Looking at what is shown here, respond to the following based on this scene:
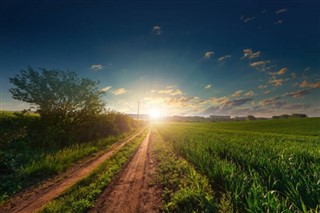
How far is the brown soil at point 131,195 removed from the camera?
569cm

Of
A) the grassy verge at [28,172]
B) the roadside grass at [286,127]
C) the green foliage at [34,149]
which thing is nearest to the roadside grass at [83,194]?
the grassy verge at [28,172]

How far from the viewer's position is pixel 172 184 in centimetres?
758

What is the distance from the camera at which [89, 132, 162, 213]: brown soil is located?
569 cm

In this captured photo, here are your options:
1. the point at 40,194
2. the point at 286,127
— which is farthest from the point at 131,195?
the point at 286,127

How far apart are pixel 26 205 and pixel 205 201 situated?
583 centimetres

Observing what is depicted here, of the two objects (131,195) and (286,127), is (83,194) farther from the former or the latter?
(286,127)

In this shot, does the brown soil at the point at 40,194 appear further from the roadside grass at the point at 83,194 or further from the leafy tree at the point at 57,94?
the leafy tree at the point at 57,94

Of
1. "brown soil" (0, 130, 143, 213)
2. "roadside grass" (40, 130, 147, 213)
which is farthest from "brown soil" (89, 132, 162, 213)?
"brown soil" (0, 130, 143, 213)

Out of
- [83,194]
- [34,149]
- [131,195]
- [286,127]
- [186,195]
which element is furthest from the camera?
[286,127]

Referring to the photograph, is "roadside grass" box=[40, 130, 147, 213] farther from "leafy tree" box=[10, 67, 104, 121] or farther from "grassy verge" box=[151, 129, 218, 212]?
"leafy tree" box=[10, 67, 104, 121]

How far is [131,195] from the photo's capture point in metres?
6.68

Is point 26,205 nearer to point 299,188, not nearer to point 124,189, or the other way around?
point 124,189

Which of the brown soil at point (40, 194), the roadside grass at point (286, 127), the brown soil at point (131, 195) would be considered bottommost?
the brown soil at point (40, 194)

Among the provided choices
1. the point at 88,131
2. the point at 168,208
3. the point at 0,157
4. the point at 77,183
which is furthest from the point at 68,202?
the point at 88,131
